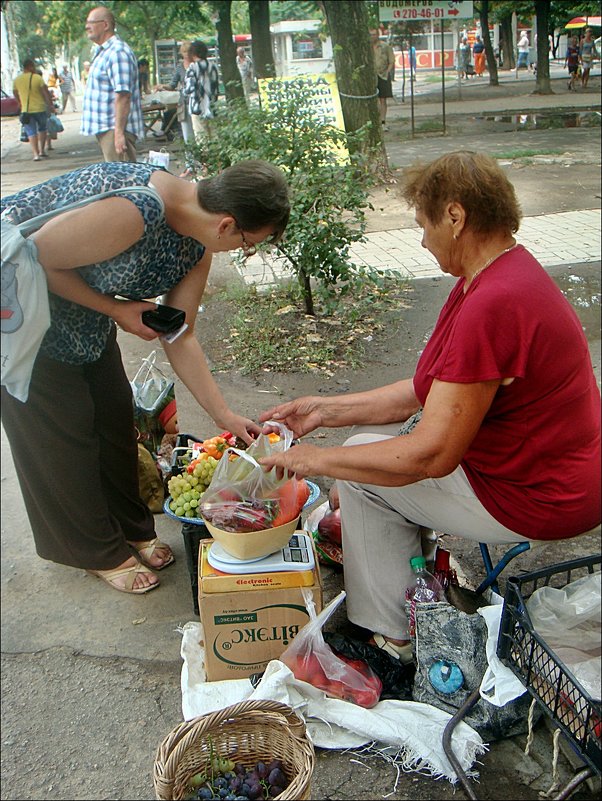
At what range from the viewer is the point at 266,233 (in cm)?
257

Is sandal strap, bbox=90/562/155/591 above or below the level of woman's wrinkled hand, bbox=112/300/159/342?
below

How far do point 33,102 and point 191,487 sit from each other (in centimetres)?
1461

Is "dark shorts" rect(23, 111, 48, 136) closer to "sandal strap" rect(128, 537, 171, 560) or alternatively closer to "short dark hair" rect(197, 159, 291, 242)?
"sandal strap" rect(128, 537, 171, 560)

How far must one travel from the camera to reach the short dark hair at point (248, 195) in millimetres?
2465

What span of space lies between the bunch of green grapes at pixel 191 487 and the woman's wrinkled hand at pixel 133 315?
0.55 m

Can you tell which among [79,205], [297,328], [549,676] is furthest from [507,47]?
[549,676]

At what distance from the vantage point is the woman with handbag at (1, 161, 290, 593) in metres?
2.41

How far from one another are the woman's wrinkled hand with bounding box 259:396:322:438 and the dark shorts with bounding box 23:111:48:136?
14.7 metres

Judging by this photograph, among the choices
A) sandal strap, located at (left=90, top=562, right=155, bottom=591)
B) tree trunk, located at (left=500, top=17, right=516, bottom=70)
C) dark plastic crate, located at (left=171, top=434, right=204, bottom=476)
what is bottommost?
sandal strap, located at (left=90, top=562, right=155, bottom=591)

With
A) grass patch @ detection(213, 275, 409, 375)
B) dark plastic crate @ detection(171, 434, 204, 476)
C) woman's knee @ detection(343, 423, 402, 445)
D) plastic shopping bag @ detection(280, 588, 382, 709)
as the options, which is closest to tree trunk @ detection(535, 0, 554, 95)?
grass patch @ detection(213, 275, 409, 375)

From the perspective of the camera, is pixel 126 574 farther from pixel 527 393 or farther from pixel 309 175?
pixel 309 175

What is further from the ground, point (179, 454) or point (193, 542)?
point (179, 454)

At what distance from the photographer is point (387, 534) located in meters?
2.59

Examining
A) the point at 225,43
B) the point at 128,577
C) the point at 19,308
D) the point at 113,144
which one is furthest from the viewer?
the point at 225,43
